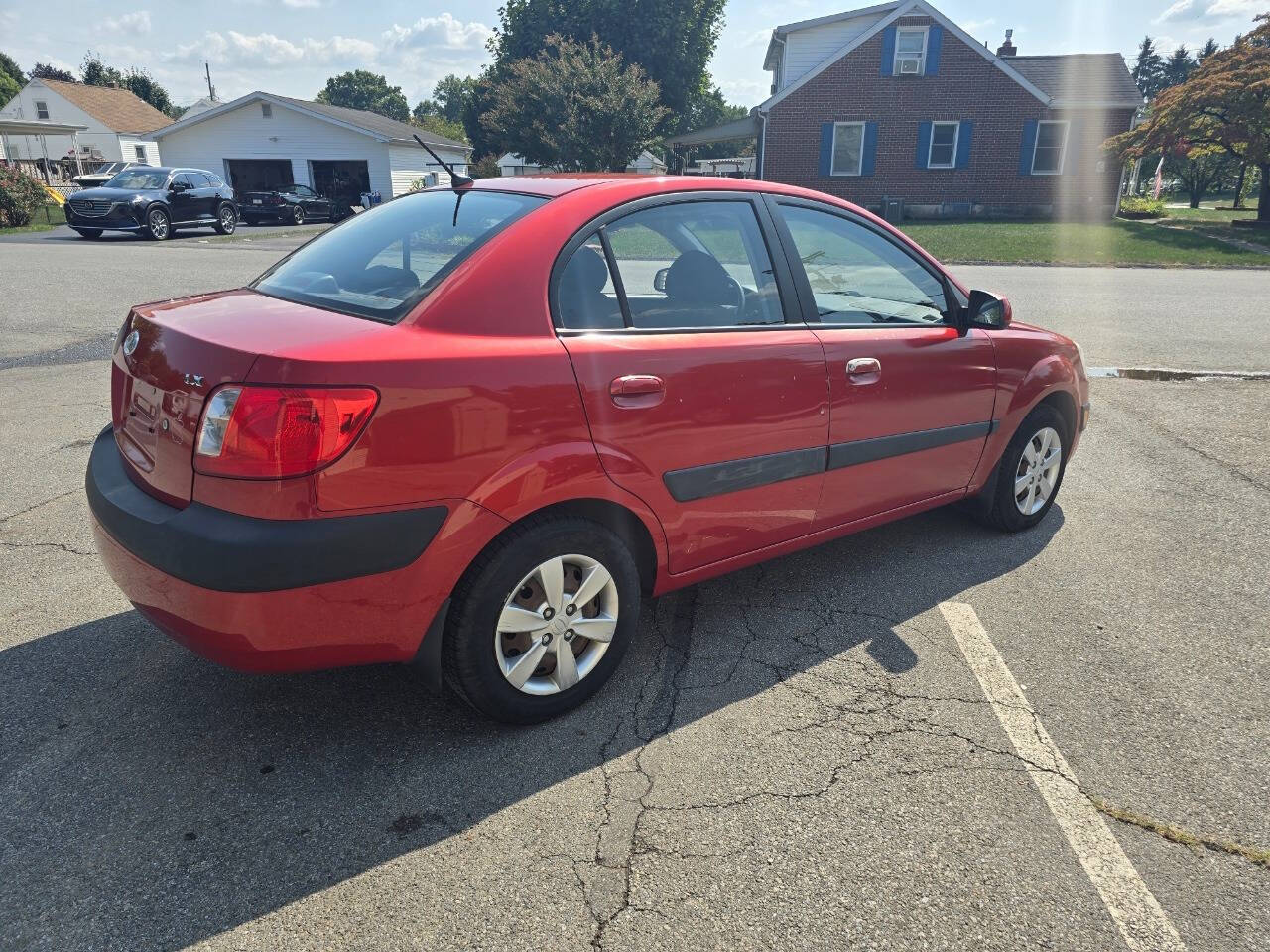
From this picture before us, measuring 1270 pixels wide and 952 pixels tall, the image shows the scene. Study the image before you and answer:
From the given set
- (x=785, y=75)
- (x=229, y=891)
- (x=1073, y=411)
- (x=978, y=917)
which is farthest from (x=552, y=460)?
(x=785, y=75)

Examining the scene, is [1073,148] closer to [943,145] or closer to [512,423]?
[943,145]

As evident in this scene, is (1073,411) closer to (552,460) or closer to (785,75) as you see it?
(552,460)

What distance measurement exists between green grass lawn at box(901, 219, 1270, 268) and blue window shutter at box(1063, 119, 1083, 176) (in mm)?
3402

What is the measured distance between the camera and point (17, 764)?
2.56 meters

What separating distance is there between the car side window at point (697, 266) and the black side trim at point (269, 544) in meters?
1.10

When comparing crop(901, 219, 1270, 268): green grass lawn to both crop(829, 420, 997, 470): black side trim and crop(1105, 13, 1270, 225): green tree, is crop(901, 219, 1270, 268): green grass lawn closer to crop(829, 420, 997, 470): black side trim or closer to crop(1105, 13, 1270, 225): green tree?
crop(1105, 13, 1270, 225): green tree

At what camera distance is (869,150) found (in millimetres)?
28859

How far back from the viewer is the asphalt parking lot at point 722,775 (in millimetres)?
2105

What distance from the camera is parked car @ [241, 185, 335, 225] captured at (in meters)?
29.7

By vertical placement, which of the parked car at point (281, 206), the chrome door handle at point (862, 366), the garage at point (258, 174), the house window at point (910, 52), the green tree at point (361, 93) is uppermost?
the green tree at point (361, 93)

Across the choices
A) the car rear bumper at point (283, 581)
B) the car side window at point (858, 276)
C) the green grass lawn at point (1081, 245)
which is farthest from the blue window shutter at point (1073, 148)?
the car rear bumper at point (283, 581)

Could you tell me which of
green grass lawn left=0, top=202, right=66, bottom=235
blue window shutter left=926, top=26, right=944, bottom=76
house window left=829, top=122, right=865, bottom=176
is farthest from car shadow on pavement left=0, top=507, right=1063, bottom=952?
blue window shutter left=926, top=26, right=944, bottom=76

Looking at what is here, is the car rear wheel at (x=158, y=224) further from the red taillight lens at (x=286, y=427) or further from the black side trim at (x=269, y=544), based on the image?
the red taillight lens at (x=286, y=427)

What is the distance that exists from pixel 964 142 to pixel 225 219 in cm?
2292
